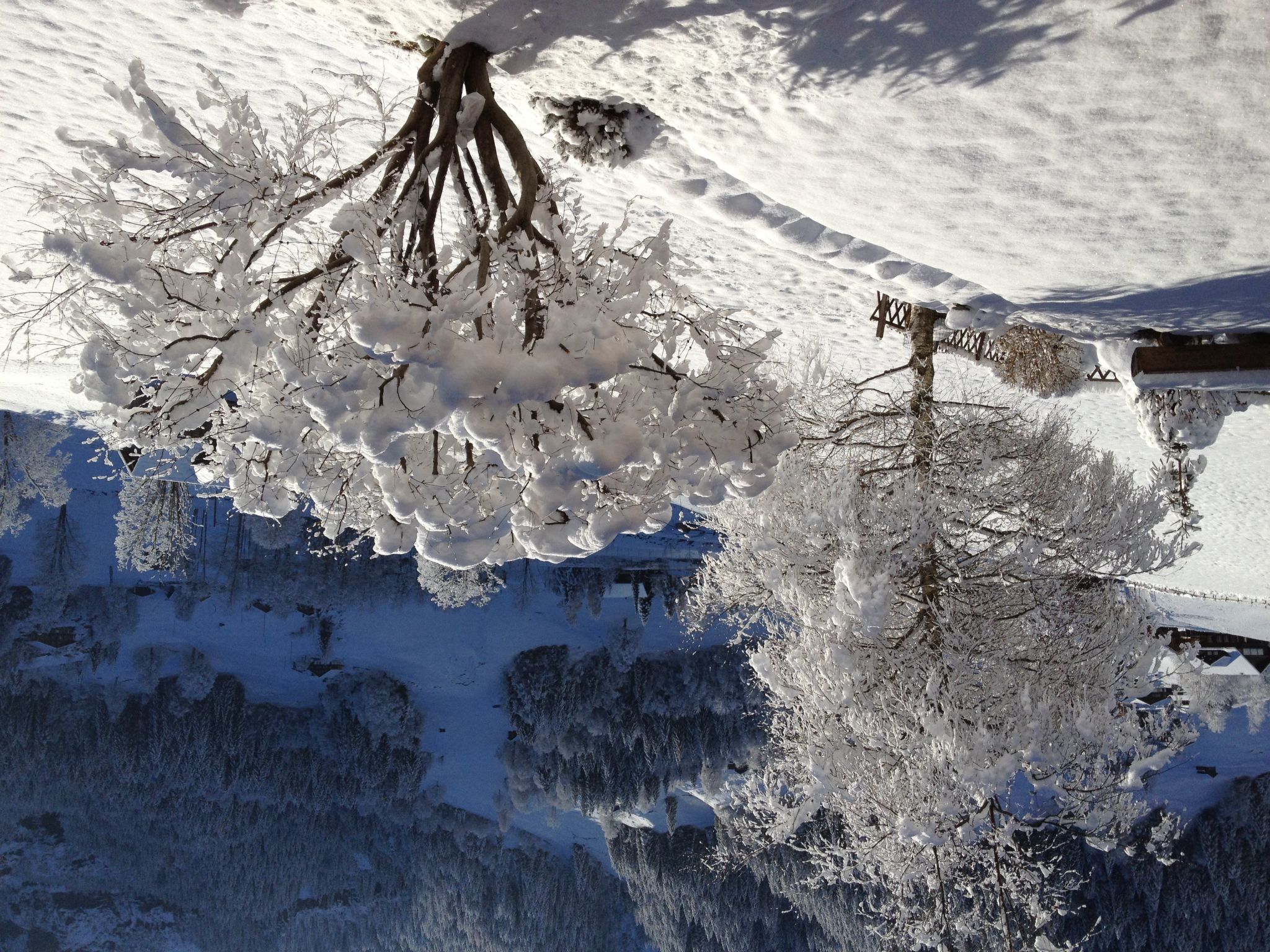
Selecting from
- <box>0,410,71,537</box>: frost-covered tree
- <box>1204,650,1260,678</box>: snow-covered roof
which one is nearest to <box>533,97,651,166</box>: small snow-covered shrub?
<box>1204,650,1260,678</box>: snow-covered roof

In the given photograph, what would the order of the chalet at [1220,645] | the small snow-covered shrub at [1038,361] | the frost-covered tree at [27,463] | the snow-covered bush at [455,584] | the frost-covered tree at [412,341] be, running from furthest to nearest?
the snow-covered bush at [455,584] → the frost-covered tree at [27,463] → the chalet at [1220,645] → the small snow-covered shrub at [1038,361] → the frost-covered tree at [412,341]

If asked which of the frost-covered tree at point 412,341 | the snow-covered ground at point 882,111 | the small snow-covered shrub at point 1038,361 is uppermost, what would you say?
the snow-covered ground at point 882,111

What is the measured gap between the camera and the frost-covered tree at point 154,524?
10625mm

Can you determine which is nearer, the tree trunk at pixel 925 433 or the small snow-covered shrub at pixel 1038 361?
the tree trunk at pixel 925 433

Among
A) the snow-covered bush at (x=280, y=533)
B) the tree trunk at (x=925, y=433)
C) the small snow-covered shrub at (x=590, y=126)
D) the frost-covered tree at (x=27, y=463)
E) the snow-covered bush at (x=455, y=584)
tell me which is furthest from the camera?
the snow-covered bush at (x=280, y=533)

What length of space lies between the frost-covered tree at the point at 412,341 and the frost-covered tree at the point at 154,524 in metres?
9.63

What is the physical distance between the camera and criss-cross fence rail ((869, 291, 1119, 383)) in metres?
4.21

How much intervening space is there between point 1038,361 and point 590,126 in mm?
3086

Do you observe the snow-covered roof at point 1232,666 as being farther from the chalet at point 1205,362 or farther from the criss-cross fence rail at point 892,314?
the criss-cross fence rail at point 892,314

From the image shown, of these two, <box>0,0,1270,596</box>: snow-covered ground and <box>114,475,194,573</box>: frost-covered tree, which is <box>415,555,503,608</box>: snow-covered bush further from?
<box>0,0,1270,596</box>: snow-covered ground

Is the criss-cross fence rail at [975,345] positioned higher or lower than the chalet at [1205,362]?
higher

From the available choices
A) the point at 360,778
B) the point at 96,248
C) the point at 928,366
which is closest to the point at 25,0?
the point at 96,248

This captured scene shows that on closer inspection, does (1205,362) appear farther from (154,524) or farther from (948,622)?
(154,524)

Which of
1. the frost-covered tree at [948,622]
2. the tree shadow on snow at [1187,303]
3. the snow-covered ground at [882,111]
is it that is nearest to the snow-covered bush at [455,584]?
the frost-covered tree at [948,622]
